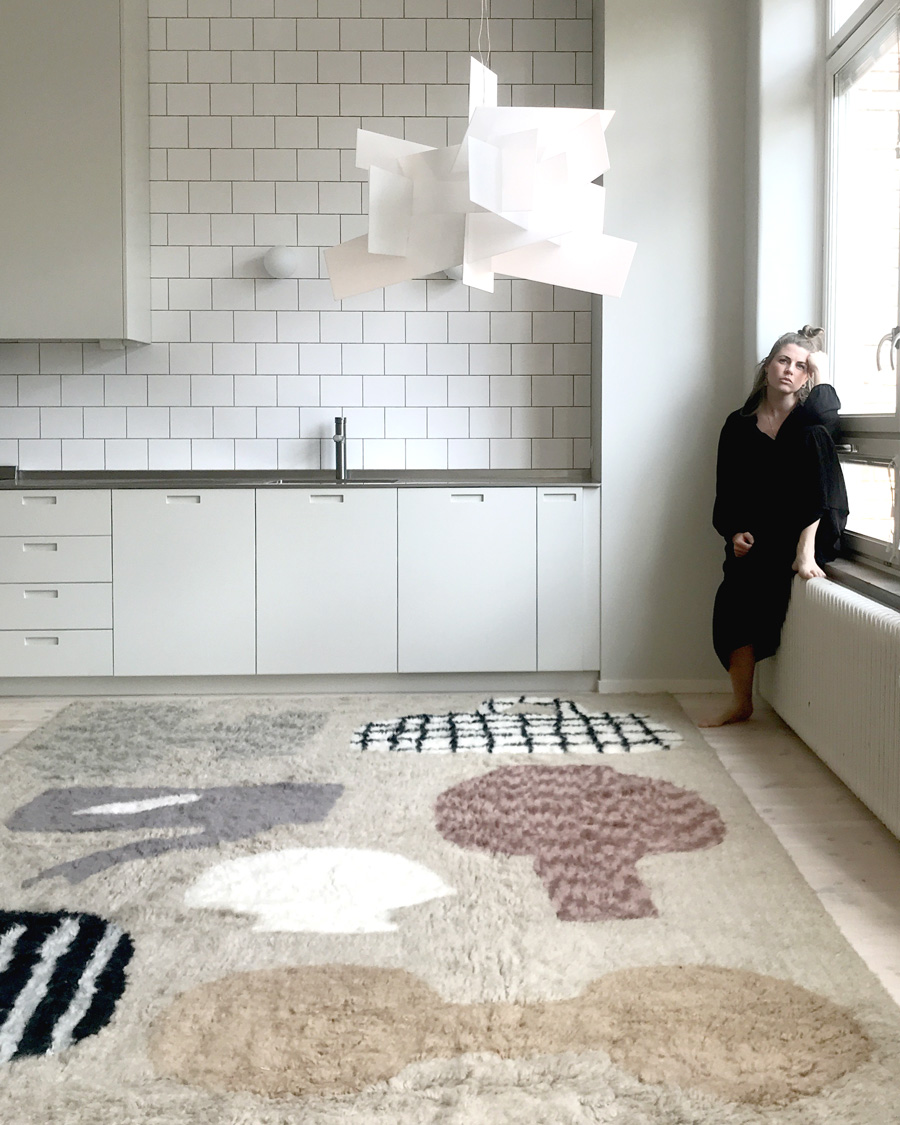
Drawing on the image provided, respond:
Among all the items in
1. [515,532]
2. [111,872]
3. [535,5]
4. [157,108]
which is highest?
[535,5]

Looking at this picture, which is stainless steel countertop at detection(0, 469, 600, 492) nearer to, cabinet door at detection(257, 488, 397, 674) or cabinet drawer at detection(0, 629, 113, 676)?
cabinet door at detection(257, 488, 397, 674)

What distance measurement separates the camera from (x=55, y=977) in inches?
93.7

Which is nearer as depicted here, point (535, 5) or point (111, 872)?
point (111, 872)

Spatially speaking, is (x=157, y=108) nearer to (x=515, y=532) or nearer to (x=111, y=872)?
(x=515, y=532)

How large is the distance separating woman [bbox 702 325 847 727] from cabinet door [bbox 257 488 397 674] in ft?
4.29

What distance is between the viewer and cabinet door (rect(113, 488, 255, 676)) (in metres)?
4.91

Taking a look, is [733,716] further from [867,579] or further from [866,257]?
[866,257]

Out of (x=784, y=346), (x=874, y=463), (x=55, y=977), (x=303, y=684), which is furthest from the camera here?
(x=303, y=684)

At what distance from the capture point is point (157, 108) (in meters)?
5.29

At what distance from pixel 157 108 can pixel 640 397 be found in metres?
2.40

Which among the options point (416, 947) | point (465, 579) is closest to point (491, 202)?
Result: point (416, 947)

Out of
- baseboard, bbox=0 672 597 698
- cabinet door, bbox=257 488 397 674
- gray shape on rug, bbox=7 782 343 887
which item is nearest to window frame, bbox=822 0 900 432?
baseboard, bbox=0 672 597 698

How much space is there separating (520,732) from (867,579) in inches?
50.9

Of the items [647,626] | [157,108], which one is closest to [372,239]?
[647,626]
